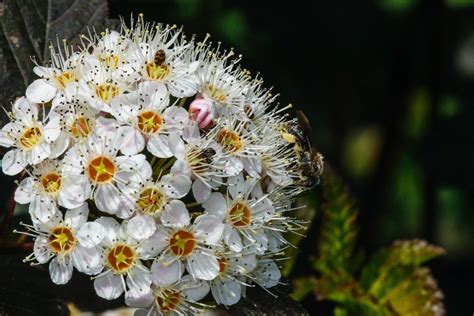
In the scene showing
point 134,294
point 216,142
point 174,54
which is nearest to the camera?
point 134,294

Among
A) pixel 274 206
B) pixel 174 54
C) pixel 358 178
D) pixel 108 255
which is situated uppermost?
pixel 174 54

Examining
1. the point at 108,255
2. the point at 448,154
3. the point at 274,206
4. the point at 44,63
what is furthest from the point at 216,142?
the point at 448,154

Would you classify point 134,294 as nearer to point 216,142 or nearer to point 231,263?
point 231,263

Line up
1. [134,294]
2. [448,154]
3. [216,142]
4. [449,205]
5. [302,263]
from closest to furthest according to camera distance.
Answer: [134,294], [216,142], [302,263], [448,154], [449,205]

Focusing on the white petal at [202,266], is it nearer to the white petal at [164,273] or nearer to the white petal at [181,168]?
the white petal at [164,273]

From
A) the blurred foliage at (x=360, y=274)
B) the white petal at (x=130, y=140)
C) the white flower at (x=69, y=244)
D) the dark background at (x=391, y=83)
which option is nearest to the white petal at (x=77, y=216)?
the white flower at (x=69, y=244)

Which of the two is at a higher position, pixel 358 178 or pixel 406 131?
pixel 406 131

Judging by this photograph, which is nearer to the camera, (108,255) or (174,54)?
(108,255)
